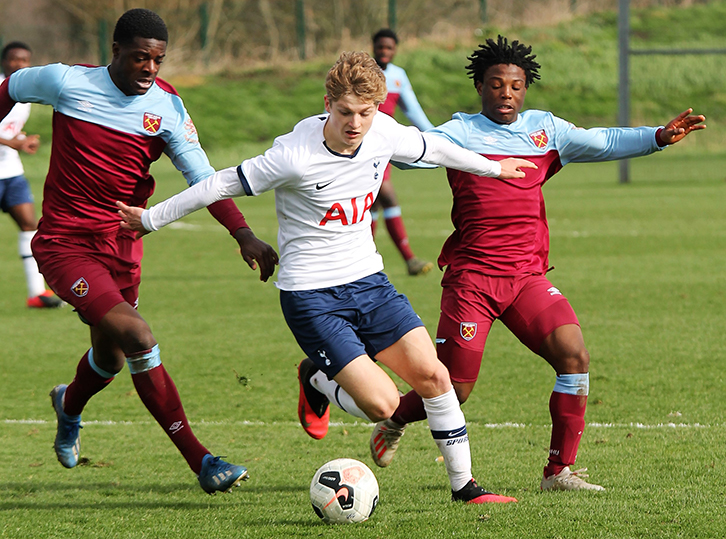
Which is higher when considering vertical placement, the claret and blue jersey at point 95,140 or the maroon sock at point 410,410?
the claret and blue jersey at point 95,140

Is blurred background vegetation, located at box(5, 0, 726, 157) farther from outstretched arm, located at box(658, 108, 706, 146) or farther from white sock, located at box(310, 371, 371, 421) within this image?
white sock, located at box(310, 371, 371, 421)

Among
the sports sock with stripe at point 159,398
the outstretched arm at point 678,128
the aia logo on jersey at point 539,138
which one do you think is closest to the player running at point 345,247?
the sports sock with stripe at point 159,398

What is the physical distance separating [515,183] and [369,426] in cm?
183

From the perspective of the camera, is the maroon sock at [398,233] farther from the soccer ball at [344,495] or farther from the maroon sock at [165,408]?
the soccer ball at [344,495]

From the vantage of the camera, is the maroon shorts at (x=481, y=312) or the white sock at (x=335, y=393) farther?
the white sock at (x=335, y=393)

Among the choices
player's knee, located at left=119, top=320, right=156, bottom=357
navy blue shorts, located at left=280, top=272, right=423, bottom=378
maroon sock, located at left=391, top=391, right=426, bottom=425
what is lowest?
maroon sock, located at left=391, top=391, right=426, bottom=425

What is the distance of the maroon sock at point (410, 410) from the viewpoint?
4.98 meters

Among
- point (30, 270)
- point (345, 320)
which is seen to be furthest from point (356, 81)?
point (30, 270)

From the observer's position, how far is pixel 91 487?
4945mm

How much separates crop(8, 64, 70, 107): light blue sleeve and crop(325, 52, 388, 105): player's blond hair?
1.59 meters

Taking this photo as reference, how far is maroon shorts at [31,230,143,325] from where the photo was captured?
480 centimetres

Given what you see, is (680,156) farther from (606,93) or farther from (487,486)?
(487,486)

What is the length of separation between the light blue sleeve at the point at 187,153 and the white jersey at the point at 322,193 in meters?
0.70

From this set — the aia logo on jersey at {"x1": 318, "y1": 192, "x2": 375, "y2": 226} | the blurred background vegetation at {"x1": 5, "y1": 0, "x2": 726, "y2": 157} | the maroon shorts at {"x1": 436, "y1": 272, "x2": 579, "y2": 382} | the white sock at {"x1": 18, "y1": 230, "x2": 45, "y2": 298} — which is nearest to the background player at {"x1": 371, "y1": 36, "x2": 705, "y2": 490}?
the maroon shorts at {"x1": 436, "y1": 272, "x2": 579, "y2": 382}
